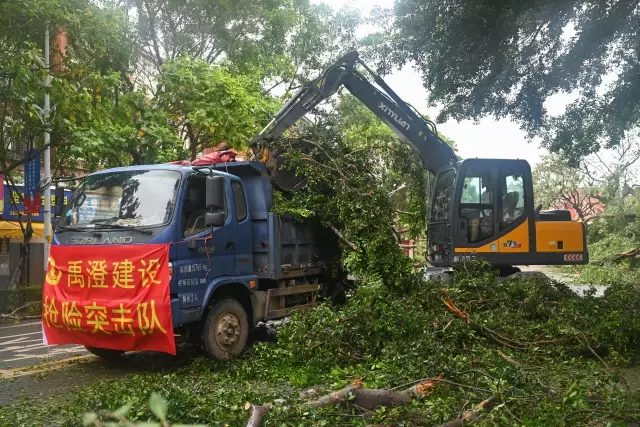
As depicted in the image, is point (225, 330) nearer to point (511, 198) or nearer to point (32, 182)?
point (511, 198)

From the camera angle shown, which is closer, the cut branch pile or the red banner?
the cut branch pile

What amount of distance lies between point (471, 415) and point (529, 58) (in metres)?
7.08

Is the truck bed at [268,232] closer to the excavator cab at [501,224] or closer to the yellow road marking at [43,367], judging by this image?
the yellow road marking at [43,367]

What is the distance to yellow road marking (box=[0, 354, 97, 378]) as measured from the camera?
7613mm

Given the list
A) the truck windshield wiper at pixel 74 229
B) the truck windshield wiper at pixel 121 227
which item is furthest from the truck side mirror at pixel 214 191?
the truck windshield wiper at pixel 74 229

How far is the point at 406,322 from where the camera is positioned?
7719mm

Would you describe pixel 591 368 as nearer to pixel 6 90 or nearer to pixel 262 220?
pixel 262 220

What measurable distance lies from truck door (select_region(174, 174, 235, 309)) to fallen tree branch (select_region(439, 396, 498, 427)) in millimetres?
3723

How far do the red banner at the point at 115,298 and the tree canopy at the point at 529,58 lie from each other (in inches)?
222

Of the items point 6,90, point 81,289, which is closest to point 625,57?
point 81,289

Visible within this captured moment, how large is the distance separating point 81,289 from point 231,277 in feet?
5.84

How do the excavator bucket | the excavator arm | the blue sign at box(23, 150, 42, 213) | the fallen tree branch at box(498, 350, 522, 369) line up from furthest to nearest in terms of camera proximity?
the blue sign at box(23, 150, 42, 213)
the excavator arm
the excavator bucket
the fallen tree branch at box(498, 350, 522, 369)

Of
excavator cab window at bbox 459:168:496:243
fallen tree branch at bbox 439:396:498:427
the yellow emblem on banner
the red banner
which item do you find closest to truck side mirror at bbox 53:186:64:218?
the yellow emblem on banner

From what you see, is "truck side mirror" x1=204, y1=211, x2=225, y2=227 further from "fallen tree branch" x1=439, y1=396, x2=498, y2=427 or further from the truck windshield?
"fallen tree branch" x1=439, y1=396, x2=498, y2=427
